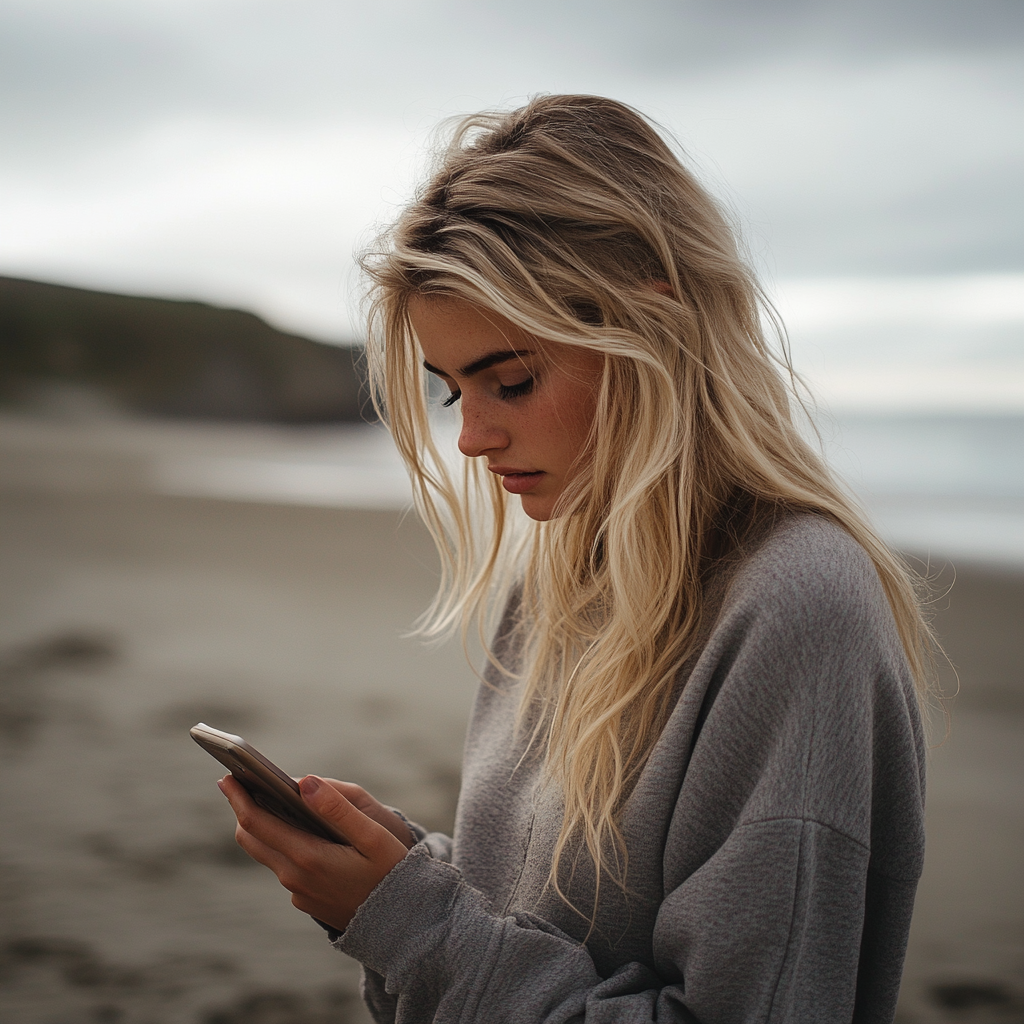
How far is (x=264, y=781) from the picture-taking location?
1264 mm

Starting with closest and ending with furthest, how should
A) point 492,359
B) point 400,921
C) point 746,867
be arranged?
point 746,867, point 400,921, point 492,359

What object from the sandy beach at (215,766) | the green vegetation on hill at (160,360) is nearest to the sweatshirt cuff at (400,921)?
the sandy beach at (215,766)

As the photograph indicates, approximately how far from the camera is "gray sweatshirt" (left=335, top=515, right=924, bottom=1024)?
108 centimetres

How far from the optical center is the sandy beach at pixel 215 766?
111 inches

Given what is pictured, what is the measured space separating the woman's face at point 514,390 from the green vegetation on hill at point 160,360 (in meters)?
24.1

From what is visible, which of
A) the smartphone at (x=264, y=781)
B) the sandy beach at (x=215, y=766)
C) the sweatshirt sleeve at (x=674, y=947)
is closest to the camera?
the sweatshirt sleeve at (x=674, y=947)

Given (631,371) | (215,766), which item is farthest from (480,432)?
(215,766)

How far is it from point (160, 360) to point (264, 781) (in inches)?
1218

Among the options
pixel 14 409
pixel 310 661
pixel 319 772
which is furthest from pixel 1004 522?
pixel 14 409

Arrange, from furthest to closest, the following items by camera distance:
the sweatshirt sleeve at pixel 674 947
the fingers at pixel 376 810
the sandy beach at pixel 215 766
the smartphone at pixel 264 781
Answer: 1. the sandy beach at pixel 215 766
2. the fingers at pixel 376 810
3. the smartphone at pixel 264 781
4. the sweatshirt sleeve at pixel 674 947

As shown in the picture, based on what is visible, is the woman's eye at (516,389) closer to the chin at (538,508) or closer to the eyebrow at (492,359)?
the eyebrow at (492,359)

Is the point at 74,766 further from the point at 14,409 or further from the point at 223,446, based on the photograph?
the point at 14,409

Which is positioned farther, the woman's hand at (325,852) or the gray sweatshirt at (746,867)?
the woman's hand at (325,852)

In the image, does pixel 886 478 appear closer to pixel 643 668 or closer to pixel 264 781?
pixel 643 668
